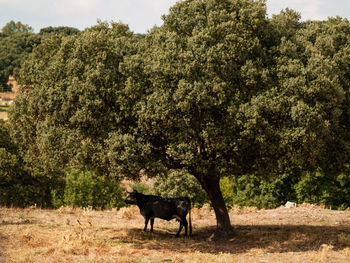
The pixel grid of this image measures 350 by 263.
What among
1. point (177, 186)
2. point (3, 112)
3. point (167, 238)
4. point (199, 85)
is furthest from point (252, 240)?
point (3, 112)

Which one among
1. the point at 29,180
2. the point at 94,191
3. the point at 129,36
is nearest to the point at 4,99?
the point at 94,191

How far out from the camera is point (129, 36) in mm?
20953

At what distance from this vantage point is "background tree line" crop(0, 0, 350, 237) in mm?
16938

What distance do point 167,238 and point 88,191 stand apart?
48.8m

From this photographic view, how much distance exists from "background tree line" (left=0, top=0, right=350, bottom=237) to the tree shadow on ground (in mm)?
3772

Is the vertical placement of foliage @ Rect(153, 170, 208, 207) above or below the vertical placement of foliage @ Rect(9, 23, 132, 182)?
below

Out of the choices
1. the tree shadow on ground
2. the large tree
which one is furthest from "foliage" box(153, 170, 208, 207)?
the large tree

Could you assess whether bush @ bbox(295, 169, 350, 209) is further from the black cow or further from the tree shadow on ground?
the black cow

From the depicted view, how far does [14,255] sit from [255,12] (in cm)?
1454

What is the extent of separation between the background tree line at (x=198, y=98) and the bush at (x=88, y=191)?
48.1 meters

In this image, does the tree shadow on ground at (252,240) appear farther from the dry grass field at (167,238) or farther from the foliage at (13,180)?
the foliage at (13,180)

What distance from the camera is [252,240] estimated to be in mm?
21547

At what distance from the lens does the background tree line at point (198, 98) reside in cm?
1694

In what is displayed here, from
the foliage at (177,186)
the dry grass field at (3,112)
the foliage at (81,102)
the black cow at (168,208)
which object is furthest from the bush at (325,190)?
the dry grass field at (3,112)
